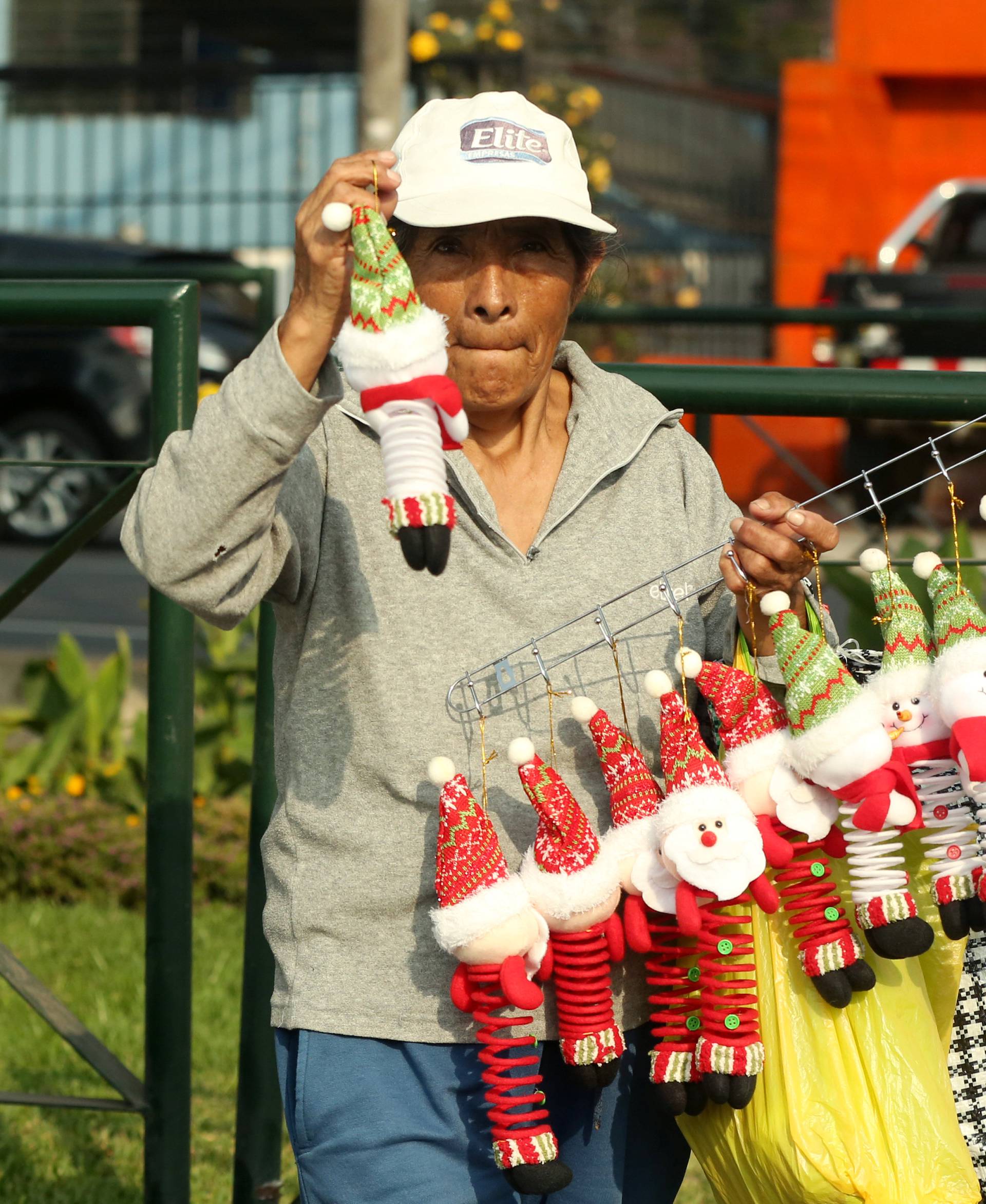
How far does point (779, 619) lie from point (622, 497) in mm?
319

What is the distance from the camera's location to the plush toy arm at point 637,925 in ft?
6.31

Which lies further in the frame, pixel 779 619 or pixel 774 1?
pixel 774 1

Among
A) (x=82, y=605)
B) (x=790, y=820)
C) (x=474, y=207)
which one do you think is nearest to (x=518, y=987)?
(x=790, y=820)

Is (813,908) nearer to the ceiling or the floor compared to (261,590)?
nearer to the floor

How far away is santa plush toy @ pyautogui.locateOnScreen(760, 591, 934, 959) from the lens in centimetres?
182

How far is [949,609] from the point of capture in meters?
1.92

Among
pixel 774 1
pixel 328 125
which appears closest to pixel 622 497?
pixel 328 125

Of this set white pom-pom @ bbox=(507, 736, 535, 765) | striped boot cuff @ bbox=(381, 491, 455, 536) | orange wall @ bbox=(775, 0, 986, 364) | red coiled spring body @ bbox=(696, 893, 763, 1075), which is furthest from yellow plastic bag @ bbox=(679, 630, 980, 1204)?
orange wall @ bbox=(775, 0, 986, 364)

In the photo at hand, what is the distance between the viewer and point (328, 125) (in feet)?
41.3

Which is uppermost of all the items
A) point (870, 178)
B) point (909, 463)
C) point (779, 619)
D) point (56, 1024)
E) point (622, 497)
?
point (870, 178)

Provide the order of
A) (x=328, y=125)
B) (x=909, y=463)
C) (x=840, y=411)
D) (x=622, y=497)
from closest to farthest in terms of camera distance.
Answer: (x=622, y=497) → (x=840, y=411) → (x=909, y=463) → (x=328, y=125)

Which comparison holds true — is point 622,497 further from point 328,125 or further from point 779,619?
point 328,125

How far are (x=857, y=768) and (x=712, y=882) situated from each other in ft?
0.69

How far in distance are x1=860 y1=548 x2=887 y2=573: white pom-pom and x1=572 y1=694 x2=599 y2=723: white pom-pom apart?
1.25 ft
